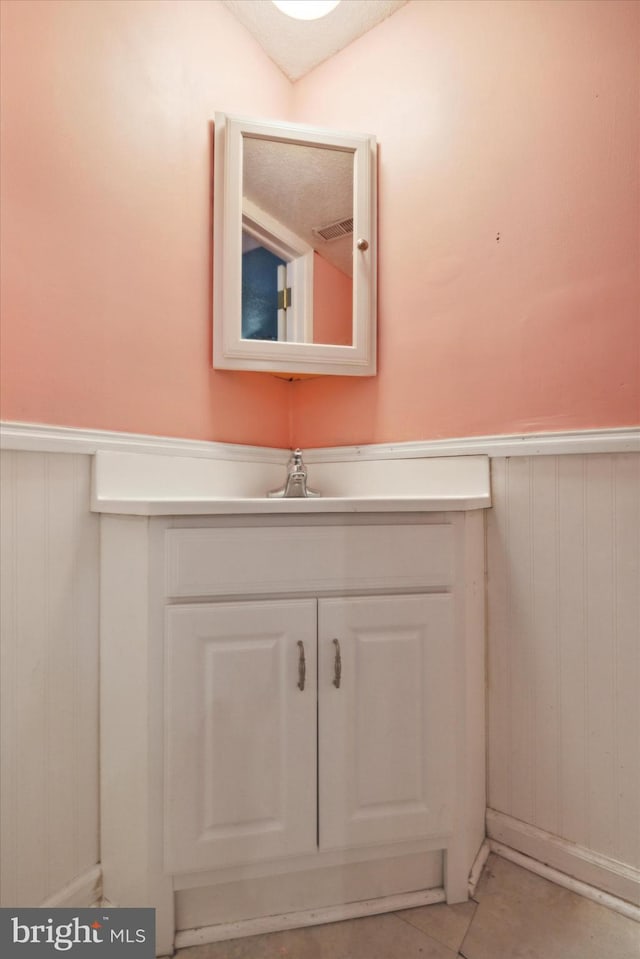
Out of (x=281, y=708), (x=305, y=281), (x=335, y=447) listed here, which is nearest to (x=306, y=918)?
(x=281, y=708)

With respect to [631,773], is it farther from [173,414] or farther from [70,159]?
[70,159]

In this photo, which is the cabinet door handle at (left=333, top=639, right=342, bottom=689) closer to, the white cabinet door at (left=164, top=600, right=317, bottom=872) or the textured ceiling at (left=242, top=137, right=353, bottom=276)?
the white cabinet door at (left=164, top=600, right=317, bottom=872)

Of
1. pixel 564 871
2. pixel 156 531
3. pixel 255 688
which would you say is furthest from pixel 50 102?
pixel 564 871

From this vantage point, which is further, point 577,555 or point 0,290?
point 577,555

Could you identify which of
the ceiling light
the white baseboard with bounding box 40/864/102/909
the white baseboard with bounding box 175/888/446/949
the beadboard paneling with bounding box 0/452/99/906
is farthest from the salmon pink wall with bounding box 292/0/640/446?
the white baseboard with bounding box 40/864/102/909

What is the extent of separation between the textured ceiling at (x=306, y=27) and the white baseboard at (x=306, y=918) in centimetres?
217

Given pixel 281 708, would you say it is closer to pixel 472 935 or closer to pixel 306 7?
pixel 472 935

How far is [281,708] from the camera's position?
3.07ft

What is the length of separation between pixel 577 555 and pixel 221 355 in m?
0.98

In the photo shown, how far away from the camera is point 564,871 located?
1.05m

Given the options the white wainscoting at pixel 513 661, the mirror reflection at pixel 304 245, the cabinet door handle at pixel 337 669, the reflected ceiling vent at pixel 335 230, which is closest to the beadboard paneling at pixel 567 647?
the white wainscoting at pixel 513 661

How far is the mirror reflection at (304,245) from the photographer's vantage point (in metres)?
1.34

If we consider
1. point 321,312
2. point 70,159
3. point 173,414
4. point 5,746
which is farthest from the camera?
point 321,312

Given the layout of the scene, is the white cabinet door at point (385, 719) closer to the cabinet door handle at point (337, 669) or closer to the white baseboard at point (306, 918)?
the cabinet door handle at point (337, 669)
